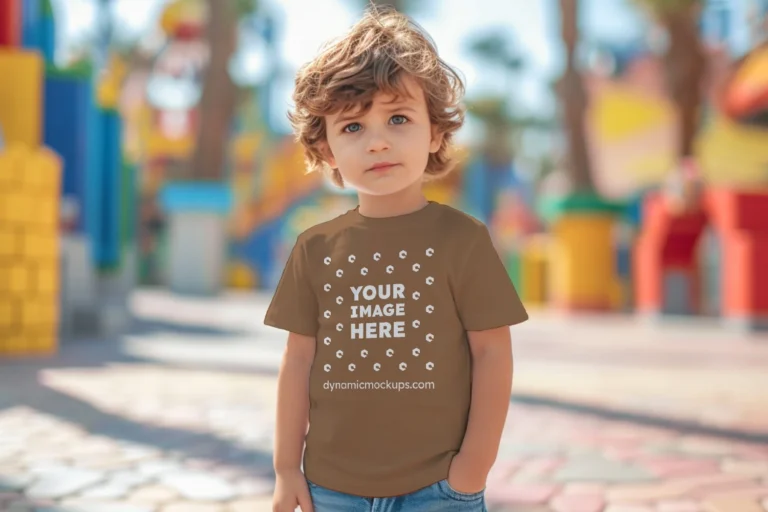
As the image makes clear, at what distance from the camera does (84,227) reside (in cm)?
963

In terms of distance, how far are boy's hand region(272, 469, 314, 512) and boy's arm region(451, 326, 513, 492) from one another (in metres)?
0.30

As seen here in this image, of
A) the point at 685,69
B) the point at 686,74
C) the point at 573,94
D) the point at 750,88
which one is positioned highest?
the point at 685,69

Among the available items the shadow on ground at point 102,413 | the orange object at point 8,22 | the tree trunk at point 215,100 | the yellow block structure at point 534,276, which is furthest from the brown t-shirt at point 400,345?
the yellow block structure at point 534,276

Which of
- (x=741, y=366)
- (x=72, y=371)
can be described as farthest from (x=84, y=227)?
(x=741, y=366)

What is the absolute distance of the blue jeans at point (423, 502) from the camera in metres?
1.44

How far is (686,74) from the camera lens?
17859 mm

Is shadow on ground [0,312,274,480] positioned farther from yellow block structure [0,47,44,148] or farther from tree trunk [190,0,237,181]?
tree trunk [190,0,237,181]

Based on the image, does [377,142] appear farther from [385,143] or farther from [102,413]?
[102,413]

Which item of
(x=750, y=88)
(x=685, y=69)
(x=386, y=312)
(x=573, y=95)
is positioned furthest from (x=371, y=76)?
(x=685, y=69)

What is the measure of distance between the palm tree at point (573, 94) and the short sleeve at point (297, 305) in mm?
15680

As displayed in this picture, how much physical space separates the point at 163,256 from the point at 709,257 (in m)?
16.8

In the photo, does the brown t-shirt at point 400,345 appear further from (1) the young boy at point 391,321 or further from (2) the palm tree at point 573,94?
(2) the palm tree at point 573,94

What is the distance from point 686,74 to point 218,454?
56.1 feet

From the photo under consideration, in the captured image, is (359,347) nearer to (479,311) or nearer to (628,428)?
(479,311)
